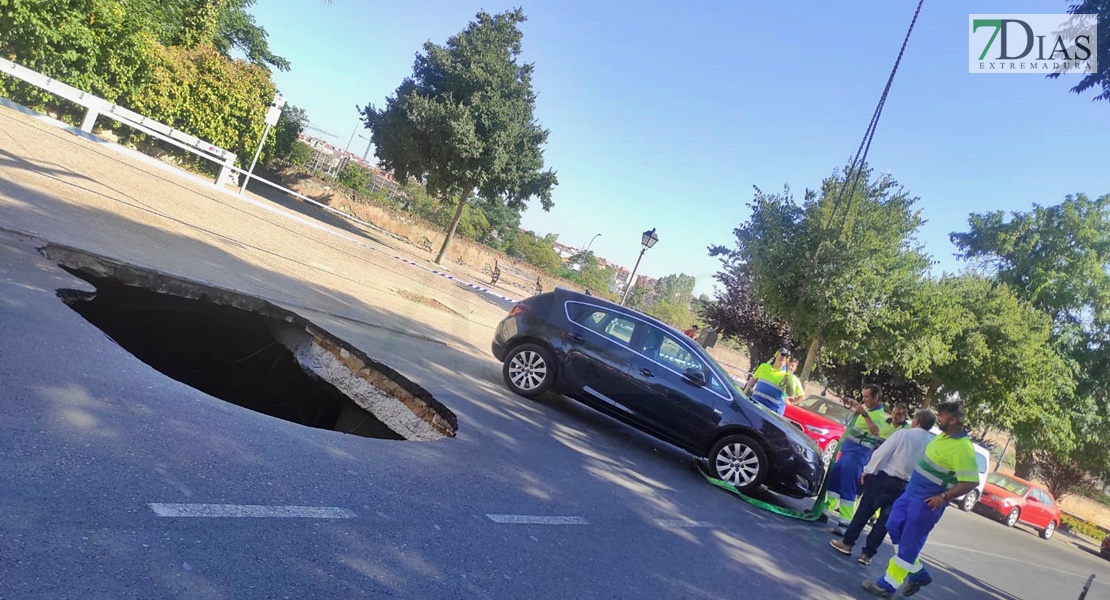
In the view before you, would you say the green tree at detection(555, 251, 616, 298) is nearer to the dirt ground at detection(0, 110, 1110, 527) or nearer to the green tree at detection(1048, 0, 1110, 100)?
the dirt ground at detection(0, 110, 1110, 527)

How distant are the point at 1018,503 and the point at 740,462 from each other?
18433mm

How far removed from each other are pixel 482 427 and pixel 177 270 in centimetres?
467

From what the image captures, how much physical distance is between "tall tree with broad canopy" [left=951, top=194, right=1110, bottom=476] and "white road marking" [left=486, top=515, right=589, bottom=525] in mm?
29850

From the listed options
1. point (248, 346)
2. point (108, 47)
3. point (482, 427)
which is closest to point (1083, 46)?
point (482, 427)

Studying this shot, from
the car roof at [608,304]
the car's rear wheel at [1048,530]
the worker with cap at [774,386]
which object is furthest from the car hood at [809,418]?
the car's rear wheel at [1048,530]

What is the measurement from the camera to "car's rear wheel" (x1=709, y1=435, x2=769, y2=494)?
8039 millimetres

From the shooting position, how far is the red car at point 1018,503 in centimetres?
2105

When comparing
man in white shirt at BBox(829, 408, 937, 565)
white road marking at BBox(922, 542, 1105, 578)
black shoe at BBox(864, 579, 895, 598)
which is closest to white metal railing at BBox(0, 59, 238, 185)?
man in white shirt at BBox(829, 408, 937, 565)

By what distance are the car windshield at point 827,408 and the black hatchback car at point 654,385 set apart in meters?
7.24

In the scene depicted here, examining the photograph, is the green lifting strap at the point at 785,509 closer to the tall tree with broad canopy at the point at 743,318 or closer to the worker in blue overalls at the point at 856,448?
the worker in blue overalls at the point at 856,448

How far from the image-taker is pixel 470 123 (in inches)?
1150

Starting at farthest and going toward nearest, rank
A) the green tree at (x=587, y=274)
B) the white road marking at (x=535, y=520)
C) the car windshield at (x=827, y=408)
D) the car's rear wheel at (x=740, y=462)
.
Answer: the green tree at (x=587, y=274) < the car windshield at (x=827, y=408) < the car's rear wheel at (x=740, y=462) < the white road marking at (x=535, y=520)

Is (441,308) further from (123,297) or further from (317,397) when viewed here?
(123,297)

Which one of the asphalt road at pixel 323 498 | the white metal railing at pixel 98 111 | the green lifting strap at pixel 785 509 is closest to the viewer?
the asphalt road at pixel 323 498
